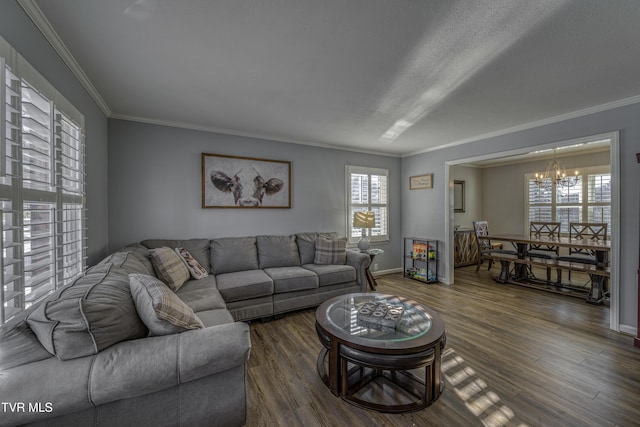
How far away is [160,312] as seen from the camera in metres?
1.34

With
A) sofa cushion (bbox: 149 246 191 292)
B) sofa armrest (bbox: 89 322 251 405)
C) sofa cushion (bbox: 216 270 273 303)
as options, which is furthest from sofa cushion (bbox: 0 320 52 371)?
sofa cushion (bbox: 216 270 273 303)

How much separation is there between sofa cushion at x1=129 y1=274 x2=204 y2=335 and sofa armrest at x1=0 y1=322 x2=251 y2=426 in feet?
0.19

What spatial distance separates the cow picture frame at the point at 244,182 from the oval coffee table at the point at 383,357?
2259mm

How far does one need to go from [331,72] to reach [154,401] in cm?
244

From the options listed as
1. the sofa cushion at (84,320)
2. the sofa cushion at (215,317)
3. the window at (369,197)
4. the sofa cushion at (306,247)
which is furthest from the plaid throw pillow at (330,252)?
the sofa cushion at (84,320)

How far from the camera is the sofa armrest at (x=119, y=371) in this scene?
103cm

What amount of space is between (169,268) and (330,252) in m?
2.07

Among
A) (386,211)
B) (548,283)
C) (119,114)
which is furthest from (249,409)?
(548,283)

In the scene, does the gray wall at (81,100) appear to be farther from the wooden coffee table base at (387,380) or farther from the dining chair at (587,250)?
the dining chair at (587,250)

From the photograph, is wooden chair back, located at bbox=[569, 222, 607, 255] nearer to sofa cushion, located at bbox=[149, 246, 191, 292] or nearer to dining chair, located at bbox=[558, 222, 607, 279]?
dining chair, located at bbox=[558, 222, 607, 279]

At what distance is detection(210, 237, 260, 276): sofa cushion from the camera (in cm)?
330

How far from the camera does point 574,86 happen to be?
92.7 inches

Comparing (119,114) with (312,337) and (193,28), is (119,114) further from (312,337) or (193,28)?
(312,337)

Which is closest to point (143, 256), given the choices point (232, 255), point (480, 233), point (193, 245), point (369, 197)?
point (193, 245)
